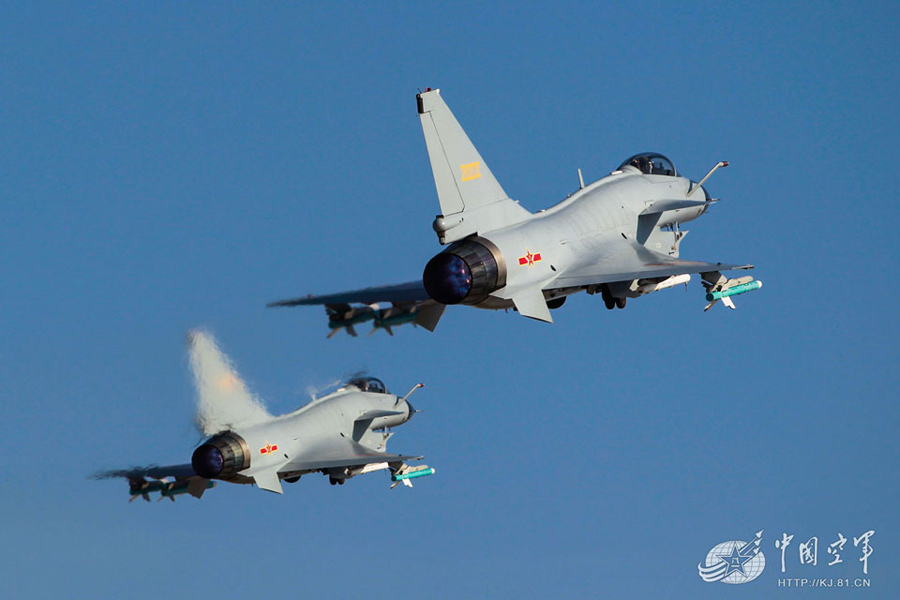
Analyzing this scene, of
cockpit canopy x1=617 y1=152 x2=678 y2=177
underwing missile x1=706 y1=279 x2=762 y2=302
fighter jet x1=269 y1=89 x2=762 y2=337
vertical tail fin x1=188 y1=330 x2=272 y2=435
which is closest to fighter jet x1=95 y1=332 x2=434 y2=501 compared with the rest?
vertical tail fin x1=188 y1=330 x2=272 y2=435

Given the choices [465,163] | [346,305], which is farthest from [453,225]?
[346,305]

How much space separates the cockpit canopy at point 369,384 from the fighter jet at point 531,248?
18.2 m

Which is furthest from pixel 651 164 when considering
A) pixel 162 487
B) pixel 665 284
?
pixel 162 487

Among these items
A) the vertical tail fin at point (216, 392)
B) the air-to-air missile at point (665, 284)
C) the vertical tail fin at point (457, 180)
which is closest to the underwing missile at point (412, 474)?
the vertical tail fin at point (216, 392)

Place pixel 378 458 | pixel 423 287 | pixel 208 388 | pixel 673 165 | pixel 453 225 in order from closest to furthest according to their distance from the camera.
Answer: pixel 453 225 < pixel 423 287 < pixel 673 165 < pixel 208 388 < pixel 378 458

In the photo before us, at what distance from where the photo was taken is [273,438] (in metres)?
82.1

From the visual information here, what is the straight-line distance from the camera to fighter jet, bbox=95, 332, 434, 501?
78875 millimetres

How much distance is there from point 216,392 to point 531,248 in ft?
70.8

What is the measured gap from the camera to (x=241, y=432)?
3194 inches

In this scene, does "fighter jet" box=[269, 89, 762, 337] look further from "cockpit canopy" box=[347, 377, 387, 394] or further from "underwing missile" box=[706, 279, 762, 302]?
"cockpit canopy" box=[347, 377, 387, 394]

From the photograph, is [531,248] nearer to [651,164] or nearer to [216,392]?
[651,164]

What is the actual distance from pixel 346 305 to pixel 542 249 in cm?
865

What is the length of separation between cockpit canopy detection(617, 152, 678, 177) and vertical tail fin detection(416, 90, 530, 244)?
9299 mm

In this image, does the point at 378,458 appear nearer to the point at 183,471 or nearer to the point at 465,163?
the point at 183,471
